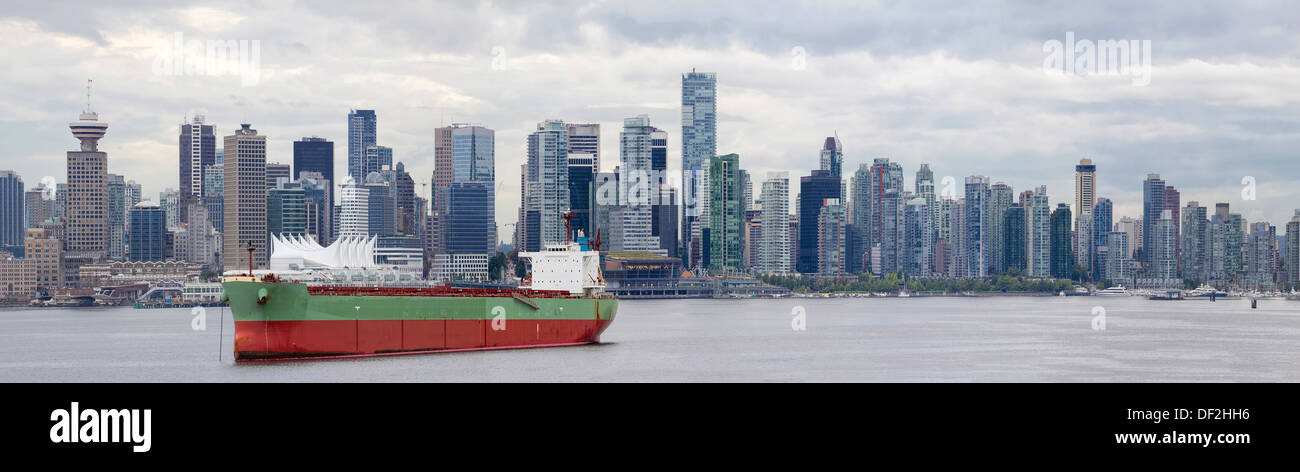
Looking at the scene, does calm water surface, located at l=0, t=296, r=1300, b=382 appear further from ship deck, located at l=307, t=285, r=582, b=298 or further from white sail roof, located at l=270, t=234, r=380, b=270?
white sail roof, located at l=270, t=234, r=380, b=270

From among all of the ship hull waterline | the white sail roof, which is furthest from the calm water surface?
the white sail roof

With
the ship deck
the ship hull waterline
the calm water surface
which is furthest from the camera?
the ship deck

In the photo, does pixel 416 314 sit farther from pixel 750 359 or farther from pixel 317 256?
pixel 317 256

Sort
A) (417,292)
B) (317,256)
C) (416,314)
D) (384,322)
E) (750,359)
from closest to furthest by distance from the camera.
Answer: (384,322) < (416,314) < (417,292) < (750,359) < (317,256)

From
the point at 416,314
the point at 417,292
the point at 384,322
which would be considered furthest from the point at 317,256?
the point at 384,322

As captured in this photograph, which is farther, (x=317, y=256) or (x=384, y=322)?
(x=317, y=256)
